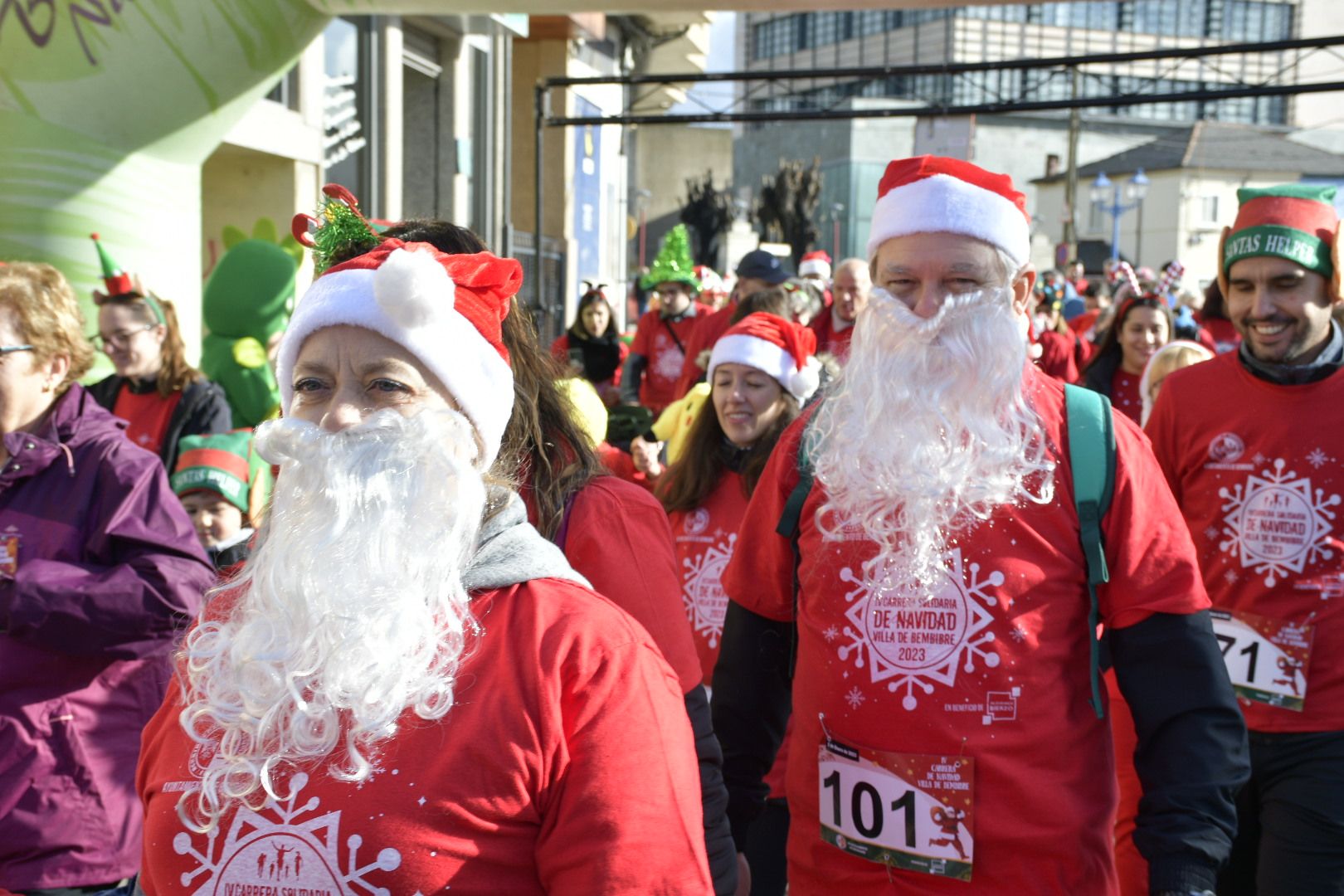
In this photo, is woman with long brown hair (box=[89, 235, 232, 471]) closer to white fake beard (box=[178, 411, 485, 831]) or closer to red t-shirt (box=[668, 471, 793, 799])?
red t-shirt (box=[668, 471, 793, 799])

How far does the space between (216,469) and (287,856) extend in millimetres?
3104

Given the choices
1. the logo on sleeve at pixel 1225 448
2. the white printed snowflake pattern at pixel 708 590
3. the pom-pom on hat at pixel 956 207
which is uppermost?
the pom-pom on hat at pixel 956 207

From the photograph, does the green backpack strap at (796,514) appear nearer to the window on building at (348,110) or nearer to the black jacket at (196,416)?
the black jacket at (196,416)

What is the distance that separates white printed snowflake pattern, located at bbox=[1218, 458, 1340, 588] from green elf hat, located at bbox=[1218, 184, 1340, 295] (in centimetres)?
58

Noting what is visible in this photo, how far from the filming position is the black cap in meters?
8.48

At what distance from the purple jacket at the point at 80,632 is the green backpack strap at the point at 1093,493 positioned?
1.80 m

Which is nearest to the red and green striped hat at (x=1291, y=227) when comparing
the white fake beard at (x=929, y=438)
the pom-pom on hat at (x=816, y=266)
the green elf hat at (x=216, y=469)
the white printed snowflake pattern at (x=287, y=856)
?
the white fake beard at (x=929, y=438)

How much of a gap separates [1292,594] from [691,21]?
87.6 feet

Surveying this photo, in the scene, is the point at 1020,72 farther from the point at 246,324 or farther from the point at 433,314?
the point at 433,314

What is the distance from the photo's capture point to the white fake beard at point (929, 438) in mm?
2377

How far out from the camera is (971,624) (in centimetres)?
231

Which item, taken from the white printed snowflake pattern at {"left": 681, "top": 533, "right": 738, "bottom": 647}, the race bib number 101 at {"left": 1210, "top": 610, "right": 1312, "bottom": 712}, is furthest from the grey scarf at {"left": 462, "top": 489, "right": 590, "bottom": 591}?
the white printed snowflake pattern at {"left": 681, "top": 533, "right": 738, "bottom": 647}

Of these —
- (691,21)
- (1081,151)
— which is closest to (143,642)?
(691,21)

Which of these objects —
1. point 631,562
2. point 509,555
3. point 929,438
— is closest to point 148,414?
point 631,562
